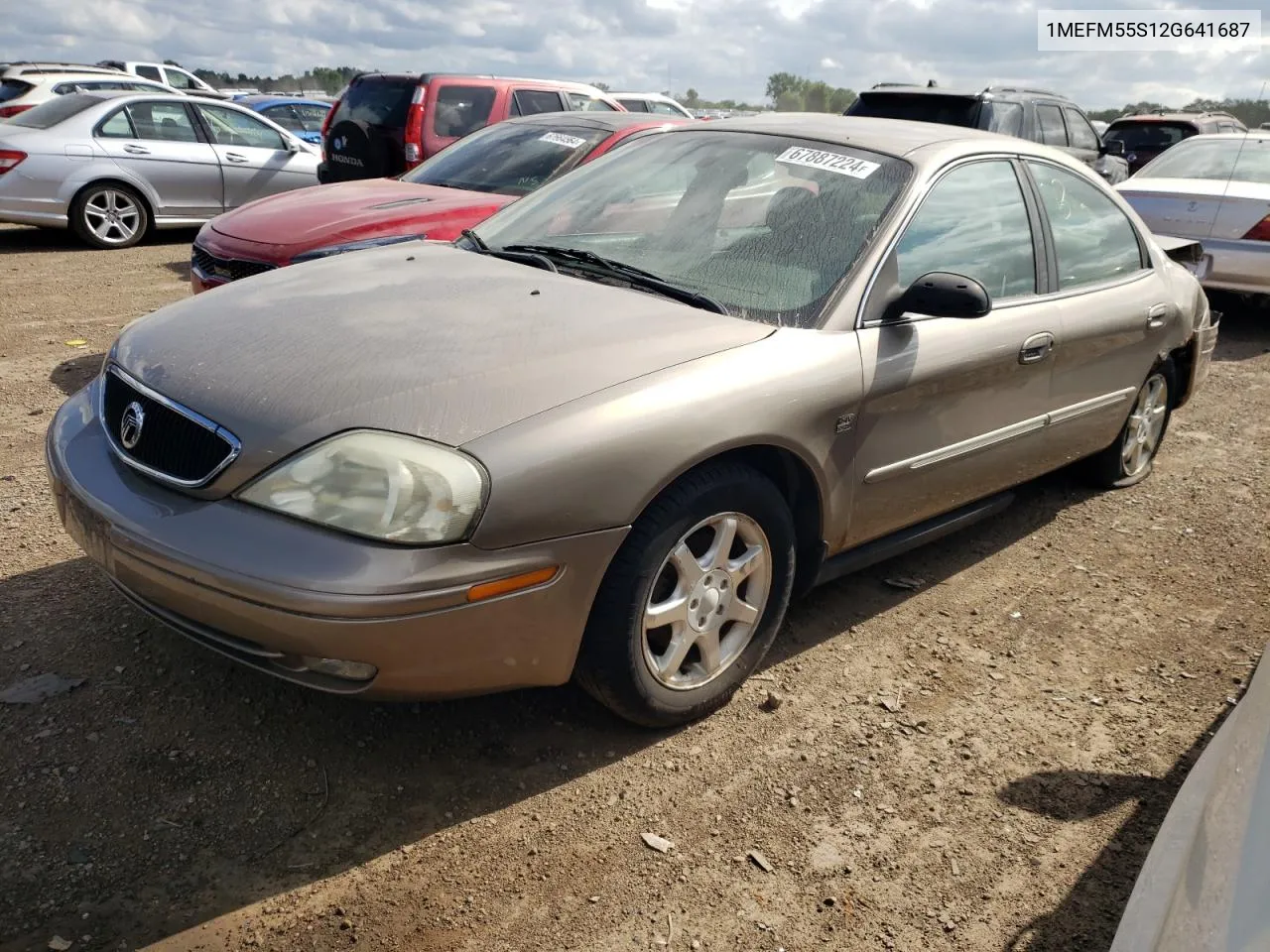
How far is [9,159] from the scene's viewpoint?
9.59 meters

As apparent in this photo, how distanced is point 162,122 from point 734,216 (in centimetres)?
905

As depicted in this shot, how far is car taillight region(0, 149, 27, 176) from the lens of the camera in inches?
377

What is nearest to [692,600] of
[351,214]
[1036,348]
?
[1036,348]

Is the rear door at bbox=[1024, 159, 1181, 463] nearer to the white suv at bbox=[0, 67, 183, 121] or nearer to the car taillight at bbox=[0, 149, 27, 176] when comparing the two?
the car taillight at bbox=[0, 149, 27, 176]

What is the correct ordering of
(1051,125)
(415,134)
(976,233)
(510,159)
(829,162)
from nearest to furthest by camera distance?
(829,162) → (976,233) → (510,159) → (415,134) → (1051,125)

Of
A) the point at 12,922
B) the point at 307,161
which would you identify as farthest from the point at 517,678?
the point at 307,161

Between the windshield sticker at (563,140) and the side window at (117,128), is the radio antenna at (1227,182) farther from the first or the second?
the side window at (117,128)

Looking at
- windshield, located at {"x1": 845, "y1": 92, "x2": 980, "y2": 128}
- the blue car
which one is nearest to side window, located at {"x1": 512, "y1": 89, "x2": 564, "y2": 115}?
windshield, located at {"x1": 845, "y1": 92, "x2": 980, "y2": 128}

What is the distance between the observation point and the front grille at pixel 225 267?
5.54 m

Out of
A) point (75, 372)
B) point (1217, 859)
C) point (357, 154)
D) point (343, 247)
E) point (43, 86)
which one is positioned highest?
point (43, 86)

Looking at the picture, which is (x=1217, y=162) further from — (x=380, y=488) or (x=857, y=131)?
(x=380, y=488)

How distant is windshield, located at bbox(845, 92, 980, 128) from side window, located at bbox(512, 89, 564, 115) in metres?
2.90

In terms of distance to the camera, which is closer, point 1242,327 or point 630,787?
point 630,787

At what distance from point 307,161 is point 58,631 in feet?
31.1
